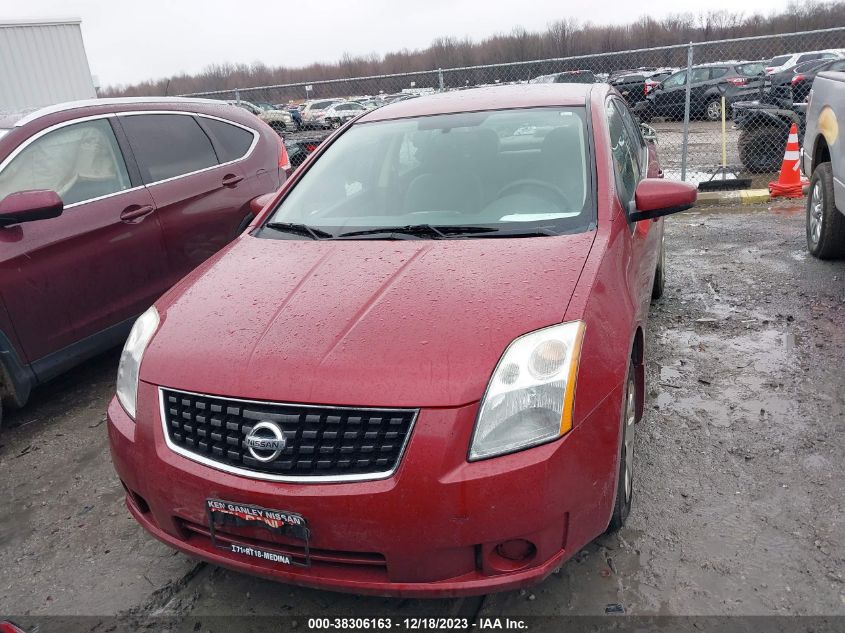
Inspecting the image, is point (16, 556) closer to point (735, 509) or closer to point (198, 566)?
point (198, 566)

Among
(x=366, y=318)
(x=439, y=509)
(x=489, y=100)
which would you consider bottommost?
(x=439, y=509)

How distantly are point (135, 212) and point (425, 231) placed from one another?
7.68 feet

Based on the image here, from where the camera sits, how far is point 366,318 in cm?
211

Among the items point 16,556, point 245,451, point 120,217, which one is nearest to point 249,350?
point 245,451

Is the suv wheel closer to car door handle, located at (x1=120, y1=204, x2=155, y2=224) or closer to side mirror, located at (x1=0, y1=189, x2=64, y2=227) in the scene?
car door handle, located at (x1=120, y1=204, x2=155, y2=224)

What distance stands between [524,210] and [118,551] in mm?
2174

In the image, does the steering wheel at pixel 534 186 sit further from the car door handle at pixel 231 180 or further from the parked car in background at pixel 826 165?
the parked car in background at pixel 826 165

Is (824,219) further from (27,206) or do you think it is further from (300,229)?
(27,206)

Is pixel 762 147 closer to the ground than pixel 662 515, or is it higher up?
higher up

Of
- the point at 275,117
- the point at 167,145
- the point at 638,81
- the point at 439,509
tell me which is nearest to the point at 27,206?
the point at 167,145

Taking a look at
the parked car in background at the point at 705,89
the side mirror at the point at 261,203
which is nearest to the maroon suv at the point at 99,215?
the side mirror at the point at 261,203

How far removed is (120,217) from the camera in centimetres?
406

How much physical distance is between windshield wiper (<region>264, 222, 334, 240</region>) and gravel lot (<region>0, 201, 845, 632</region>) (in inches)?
55.8

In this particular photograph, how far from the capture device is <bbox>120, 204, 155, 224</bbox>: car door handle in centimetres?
409
